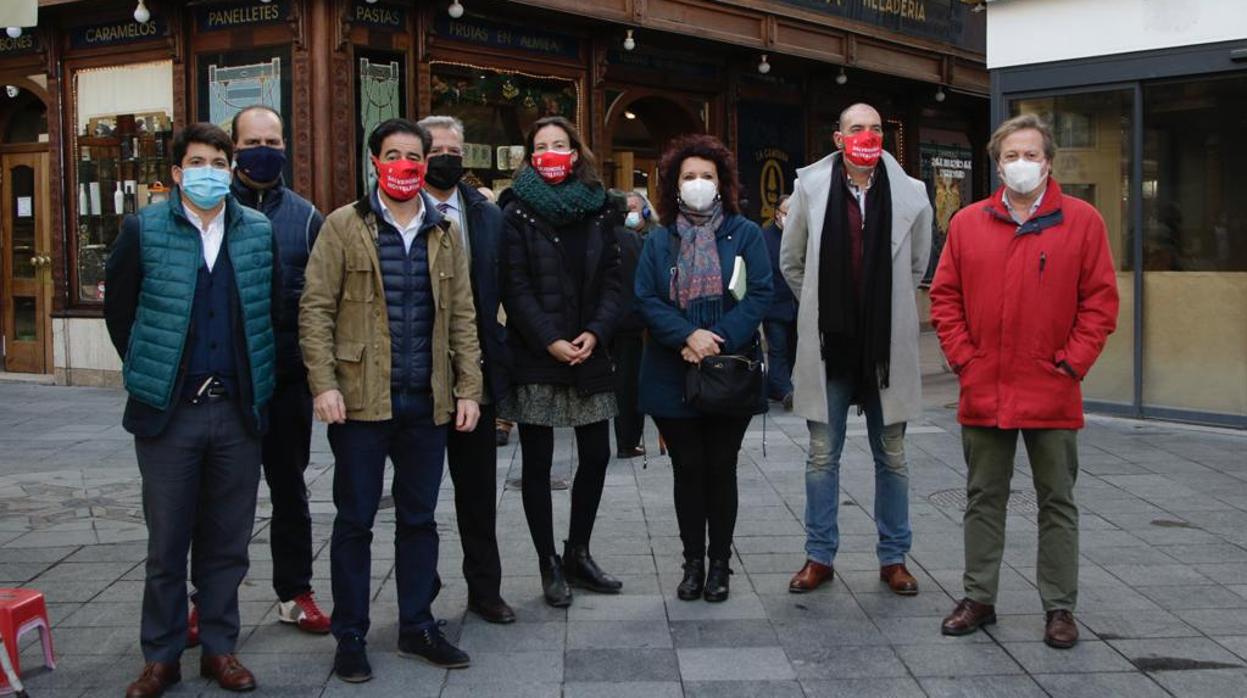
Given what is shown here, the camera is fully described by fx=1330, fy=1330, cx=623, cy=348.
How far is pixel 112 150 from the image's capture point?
44.6 ft

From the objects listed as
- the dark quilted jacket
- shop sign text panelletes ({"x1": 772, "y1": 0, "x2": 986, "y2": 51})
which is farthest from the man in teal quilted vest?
shop sign text panelletes ({"x1": 772, "y1": 0, "x2": 986, "y2": 51})

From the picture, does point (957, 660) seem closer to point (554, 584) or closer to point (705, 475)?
point (705, 475)

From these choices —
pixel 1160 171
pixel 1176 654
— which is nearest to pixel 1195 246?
pixel 1160 171

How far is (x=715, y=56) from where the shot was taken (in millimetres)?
15938

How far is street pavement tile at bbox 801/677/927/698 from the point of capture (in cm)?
448

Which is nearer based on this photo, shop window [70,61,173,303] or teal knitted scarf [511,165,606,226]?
teal knitted scarf [511,165,606,226]

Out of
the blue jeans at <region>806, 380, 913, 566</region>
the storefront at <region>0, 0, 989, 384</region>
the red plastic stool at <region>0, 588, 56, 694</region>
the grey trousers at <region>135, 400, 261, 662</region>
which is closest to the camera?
the red plastic stool at <region>0, 588, 56, 694</region>

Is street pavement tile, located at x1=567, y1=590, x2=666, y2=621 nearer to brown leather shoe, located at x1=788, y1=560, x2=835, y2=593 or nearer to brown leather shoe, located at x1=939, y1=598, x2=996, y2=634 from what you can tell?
brown leather shoe, located at x1=788, y1=560, x2=835, y2=593

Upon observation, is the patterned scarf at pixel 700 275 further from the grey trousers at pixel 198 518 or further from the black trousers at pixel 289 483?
the grey trousers at pixel 198 518

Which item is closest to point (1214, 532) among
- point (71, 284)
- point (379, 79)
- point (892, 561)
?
Result: point (892, 561)

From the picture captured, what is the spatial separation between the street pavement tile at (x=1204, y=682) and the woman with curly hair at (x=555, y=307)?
2.34m

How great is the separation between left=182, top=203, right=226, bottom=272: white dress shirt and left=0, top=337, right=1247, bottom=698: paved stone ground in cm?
150

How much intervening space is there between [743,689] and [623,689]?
41cm

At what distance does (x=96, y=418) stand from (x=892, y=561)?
804 centimetres
